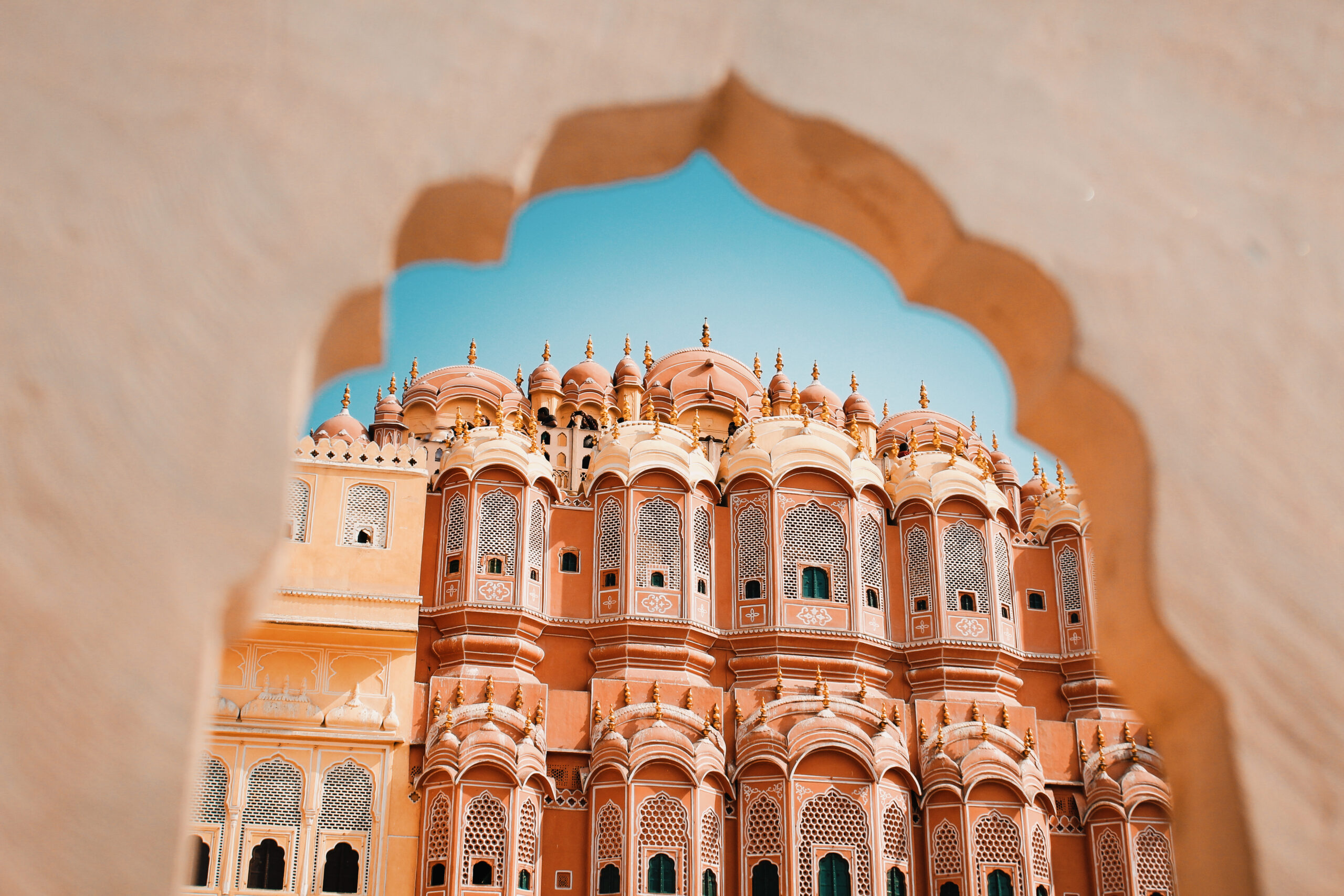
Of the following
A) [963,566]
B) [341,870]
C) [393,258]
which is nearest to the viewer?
[393,258]

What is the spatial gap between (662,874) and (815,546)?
5560mm

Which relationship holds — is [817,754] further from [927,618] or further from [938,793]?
[927,618]

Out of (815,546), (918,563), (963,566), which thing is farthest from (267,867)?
(963,566)

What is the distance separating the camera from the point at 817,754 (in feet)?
57.5

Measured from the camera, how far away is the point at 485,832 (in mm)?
16188

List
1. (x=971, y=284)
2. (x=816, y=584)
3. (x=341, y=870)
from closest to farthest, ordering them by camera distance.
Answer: (x=971, y=284) < (x=341, y=870) < (x=816, y=584)

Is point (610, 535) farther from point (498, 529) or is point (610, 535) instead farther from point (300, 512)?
point (300, 512)

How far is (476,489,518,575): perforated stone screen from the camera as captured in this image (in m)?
18.8

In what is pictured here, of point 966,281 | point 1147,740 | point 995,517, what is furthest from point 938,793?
point 966,281

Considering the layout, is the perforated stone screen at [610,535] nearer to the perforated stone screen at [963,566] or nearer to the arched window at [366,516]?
the arched window at [366,516]

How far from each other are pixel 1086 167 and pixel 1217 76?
Result: 0.30 metres

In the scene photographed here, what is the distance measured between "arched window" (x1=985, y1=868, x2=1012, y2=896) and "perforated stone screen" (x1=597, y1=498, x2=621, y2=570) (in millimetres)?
6679

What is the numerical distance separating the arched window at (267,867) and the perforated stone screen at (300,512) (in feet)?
12.7

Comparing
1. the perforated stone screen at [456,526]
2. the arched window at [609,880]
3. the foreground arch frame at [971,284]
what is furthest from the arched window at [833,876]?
the foreground arch frame at [971,284]
